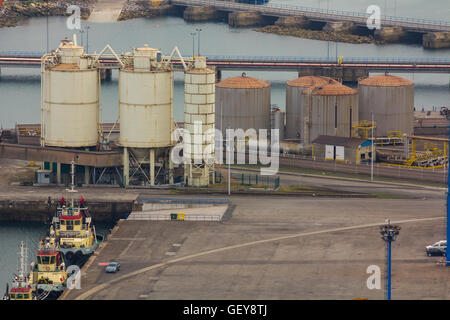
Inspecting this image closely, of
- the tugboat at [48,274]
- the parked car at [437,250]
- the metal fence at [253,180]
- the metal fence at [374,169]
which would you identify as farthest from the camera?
the metal fence at [374,169]

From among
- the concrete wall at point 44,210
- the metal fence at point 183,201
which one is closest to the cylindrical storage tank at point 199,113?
the metal fence at point 183,201

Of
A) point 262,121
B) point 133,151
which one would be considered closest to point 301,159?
point 262,121

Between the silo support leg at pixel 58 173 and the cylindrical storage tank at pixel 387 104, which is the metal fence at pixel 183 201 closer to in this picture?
the silo support leg at pixel 58 173

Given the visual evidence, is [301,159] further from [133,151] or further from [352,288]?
[352,288]

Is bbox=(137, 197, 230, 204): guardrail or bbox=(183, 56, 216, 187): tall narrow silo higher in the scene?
bbox=(183, 56, 216, 187): tall narrow silo

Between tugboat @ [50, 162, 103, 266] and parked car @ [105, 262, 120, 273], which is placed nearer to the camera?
parked car @ [105, 262, 120, 273]

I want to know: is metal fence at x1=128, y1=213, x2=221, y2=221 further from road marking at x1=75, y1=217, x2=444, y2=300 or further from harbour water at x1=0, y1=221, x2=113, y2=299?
road marking at x1=75, y1=217, x2=444, y2=300

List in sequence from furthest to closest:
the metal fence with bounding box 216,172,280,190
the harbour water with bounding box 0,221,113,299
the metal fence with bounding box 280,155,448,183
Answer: the metal fence with bounding box 280,155,448,183, the metal fence with bounding box 216,172,280,190, the harbour water with bounding box 0,221,113,299

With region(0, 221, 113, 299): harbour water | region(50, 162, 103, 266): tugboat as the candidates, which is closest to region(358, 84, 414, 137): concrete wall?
region(0, 221, 113, 299): harbour water
